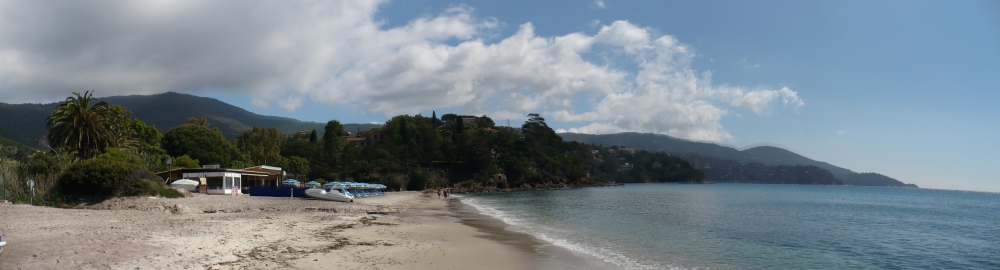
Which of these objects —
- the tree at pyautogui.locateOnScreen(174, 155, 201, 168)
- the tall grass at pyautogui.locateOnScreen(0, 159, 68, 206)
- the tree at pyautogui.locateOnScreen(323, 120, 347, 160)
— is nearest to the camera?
the tall grass at pyautogui.locateOnScreen(0, 159, 68, 206)

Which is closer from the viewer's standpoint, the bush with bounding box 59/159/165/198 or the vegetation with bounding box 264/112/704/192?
the bush with bounding box 59/159/165/198

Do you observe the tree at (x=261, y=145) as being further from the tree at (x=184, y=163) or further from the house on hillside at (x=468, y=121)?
the house on hillside at (x=468, y=121)

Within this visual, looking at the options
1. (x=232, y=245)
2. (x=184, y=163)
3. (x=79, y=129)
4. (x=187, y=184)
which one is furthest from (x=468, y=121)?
(x=232, y=245)

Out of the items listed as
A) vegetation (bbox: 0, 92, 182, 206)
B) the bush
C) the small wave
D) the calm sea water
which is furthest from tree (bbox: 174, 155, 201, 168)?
the small wave

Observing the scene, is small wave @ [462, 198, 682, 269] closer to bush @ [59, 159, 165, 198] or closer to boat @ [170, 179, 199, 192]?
bush @ [59, 159, 165, 198]

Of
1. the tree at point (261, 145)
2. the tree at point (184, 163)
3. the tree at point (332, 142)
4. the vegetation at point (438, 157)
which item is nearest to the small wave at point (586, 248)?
the tree at point (184, 163)

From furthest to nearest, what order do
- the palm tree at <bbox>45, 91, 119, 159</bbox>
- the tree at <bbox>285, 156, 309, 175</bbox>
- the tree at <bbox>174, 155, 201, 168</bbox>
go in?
1. the tree at <bbox>285, 156, 309, 175</bbox>
2. the tree at <bbox>174, 155, 201, 168</bbox>
3. the palm tree at <bbox>45, 91, 119, 159</bbox>

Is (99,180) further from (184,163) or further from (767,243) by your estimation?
(184,163)

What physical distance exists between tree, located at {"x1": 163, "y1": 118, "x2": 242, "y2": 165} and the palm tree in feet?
104

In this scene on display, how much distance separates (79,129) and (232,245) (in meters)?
29.0

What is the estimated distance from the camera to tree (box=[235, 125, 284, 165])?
74.2 meters

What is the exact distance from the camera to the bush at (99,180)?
74.6ft

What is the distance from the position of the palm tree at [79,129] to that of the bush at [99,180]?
37.8 ft

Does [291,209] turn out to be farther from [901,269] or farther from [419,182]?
[419,182]
